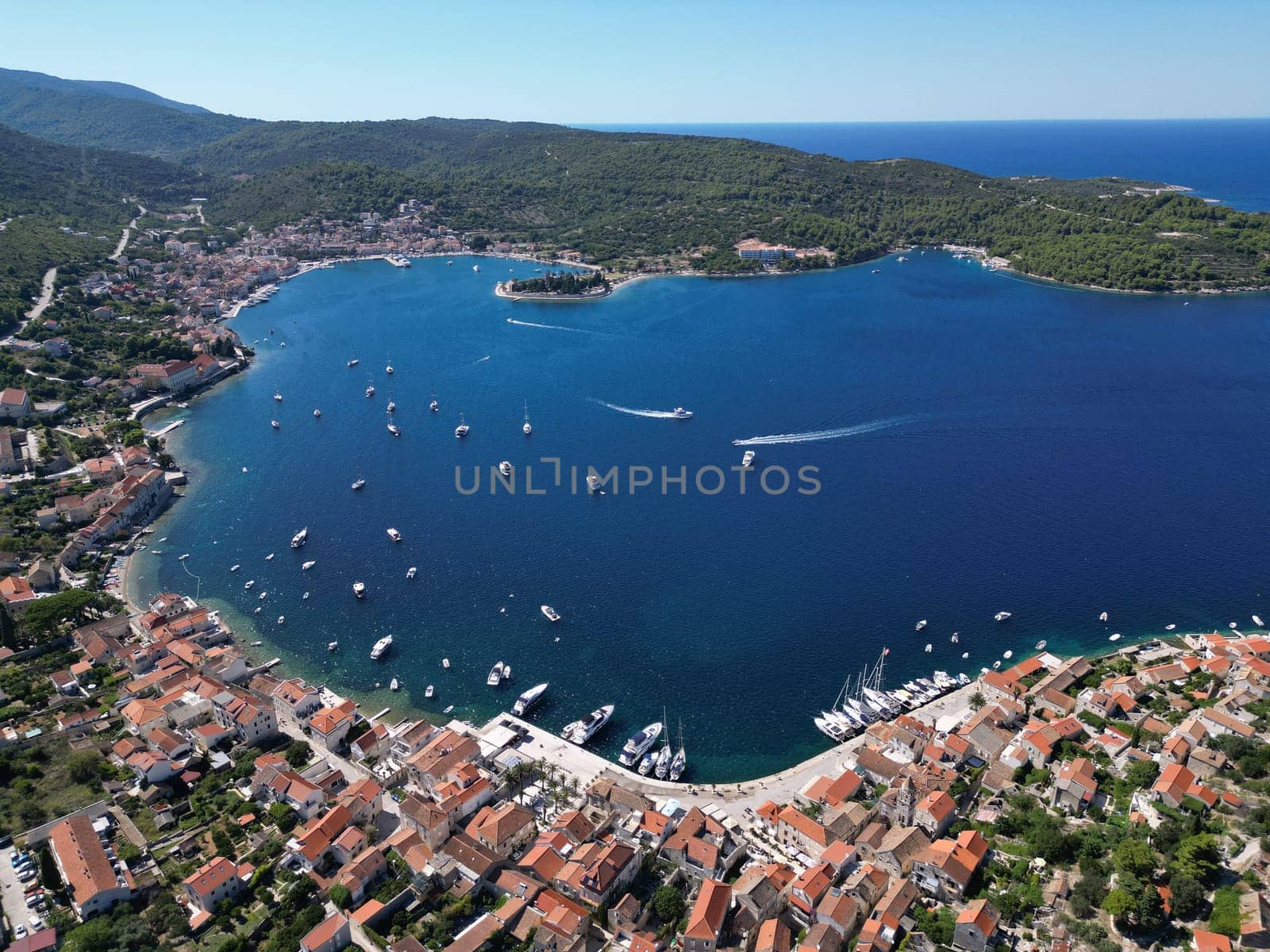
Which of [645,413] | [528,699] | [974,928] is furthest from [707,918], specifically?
[645,413]

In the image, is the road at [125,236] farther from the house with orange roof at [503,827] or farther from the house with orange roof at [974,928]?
the house with orange roof at [974,928]

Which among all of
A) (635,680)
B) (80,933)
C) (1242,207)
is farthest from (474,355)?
(1242,207)

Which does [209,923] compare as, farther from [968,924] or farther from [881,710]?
[881,710]

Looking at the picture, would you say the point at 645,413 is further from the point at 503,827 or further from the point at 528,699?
the point at 503,827

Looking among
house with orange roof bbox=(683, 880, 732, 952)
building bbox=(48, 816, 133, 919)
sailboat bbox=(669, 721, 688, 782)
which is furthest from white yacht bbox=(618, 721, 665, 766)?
building bbox=(48, 816, 133, 919)

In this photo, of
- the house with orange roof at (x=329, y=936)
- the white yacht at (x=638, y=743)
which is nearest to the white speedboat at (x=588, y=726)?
the white yacht at (x=638, y=743)
